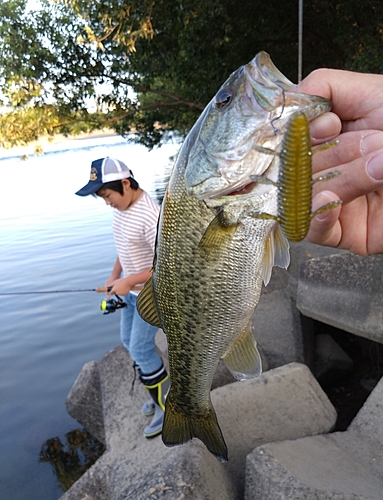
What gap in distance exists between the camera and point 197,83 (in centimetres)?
1125

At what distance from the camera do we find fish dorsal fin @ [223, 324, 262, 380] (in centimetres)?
189

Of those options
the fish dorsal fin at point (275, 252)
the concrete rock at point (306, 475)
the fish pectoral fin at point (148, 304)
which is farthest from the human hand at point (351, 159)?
the concrete rock at point (306, 475)

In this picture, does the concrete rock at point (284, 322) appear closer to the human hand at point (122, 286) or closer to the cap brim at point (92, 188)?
the human hand at point (122, 286)

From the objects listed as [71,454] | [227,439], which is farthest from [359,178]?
[71,454]

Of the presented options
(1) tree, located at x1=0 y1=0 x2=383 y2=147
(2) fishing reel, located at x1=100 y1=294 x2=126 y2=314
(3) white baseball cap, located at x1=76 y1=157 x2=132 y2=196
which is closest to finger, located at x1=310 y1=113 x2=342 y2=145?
(3) white baseball cap, located at x1=76 y1=157 x2=132 y2=196

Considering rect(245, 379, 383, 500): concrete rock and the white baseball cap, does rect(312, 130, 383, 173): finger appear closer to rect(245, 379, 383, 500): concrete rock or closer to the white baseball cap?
rect(245, 379, 383, 500): concrete rock

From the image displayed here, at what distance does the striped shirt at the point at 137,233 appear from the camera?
12.8 feet

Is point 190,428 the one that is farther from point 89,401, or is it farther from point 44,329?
point 44,329

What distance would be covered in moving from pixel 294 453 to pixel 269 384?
76 centimetres

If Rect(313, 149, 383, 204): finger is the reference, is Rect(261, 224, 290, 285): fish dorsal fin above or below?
below

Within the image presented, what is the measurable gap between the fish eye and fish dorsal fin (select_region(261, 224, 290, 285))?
47 cm

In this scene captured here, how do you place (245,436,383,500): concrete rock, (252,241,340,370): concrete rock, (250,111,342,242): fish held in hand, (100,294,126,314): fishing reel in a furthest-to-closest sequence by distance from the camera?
(252,241,340,370): concrete rock < (100,294,126,314): fishing reel < (245,436,383,500): concrete rock < (250,111,342,242): fish held in hand

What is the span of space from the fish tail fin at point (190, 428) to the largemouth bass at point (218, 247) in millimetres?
61

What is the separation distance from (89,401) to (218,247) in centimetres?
392
